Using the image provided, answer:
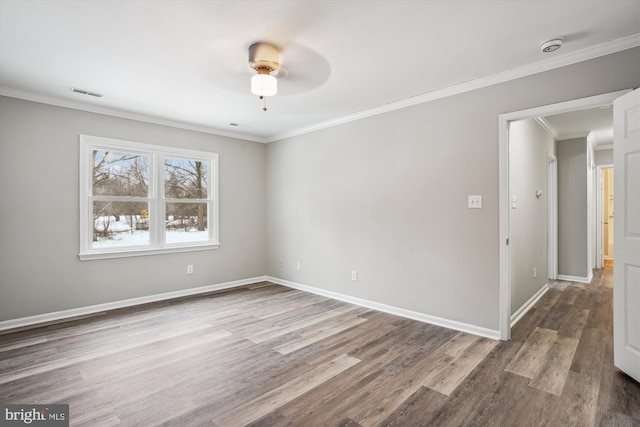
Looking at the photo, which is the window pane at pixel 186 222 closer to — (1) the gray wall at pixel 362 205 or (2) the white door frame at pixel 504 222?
(1) the gray wall at pixel 362 205

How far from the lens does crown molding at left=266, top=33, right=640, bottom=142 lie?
2.44 metres

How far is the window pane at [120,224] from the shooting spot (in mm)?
4098

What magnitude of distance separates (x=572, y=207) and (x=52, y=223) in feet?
25.4

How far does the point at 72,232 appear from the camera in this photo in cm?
383

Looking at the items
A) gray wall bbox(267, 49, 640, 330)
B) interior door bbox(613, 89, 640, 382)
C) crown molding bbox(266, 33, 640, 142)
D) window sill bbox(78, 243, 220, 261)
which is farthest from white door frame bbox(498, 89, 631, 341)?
window sill bbox(78, 243, 220, 261)

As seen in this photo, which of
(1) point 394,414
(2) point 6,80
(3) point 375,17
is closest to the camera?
(1) point 394,414

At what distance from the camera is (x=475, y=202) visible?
3.23 meters

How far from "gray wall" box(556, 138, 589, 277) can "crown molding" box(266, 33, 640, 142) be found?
3629 millimetres

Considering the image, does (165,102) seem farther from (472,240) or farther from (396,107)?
(472,240)

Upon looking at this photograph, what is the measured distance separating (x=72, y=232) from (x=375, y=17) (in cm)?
409

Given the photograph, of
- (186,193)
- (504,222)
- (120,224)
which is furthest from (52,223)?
(504,222)

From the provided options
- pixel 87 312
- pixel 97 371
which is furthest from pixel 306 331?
pixel 87 312

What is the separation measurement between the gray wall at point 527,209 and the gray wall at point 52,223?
14.7 feet

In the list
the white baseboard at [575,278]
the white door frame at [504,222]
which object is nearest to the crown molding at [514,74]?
the white door frame at [504,222]
